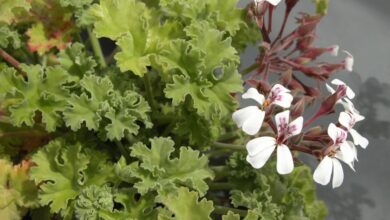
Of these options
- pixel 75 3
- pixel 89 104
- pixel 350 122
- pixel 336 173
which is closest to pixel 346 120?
pixel 350 122

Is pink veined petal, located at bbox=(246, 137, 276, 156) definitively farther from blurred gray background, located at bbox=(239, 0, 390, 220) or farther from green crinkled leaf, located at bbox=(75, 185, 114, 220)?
blurred gray background, located at bbox=(239, 0, 390, 220)

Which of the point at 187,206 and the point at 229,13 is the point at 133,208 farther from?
the point at 229,13

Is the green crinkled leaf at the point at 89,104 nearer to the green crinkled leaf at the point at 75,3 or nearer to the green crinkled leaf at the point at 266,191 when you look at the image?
the green crinkled leaf at the point at 75,3

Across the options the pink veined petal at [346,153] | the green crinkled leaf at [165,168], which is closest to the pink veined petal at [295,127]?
the pink veined petal at [346,153]

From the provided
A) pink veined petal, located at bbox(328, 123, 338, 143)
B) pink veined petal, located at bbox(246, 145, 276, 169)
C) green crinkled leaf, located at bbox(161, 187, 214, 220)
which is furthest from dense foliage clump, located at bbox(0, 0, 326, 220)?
pink veined petal, located at bbox(328, 123, 338, 143)

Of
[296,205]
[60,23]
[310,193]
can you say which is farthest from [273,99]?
[60,23]

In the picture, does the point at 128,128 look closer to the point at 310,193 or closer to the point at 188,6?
the point at 188,6
